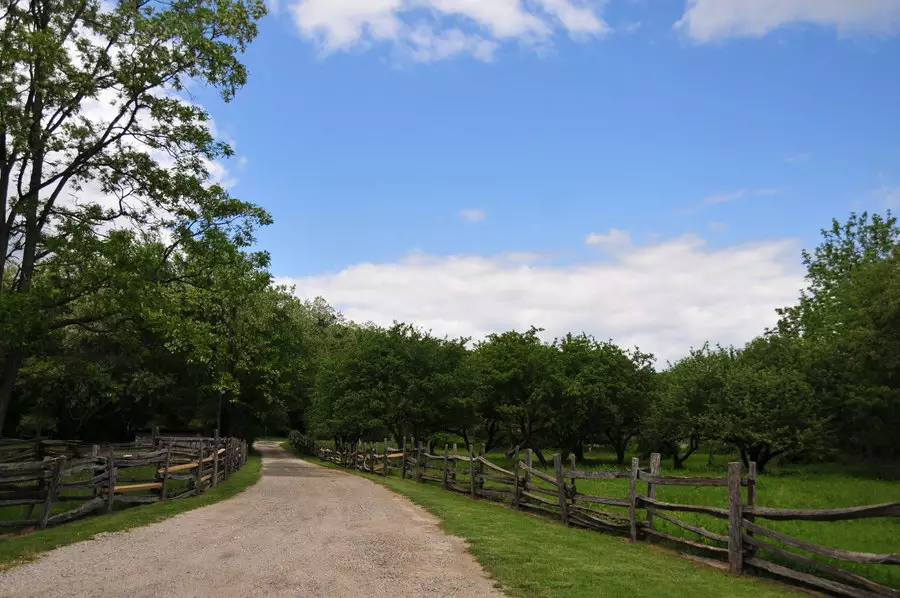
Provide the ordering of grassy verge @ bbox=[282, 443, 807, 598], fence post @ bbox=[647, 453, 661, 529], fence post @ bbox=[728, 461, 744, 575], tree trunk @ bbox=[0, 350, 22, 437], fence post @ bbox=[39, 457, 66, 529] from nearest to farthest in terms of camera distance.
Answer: grassy verge @ bbox=[282, 443, 807, 598]
fence post @ bbox=[728, 461, 744, 575]
fence post @ bbox=[39, 457, 66, 529]
fence post @ bbox=[647, 453, 661, 529]
tree trunk @ bbox=[0, 350, 22, 437]

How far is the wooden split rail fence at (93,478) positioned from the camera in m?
11.4

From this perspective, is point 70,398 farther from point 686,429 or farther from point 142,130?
point 686,429

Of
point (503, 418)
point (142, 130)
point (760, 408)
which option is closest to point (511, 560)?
point (142, 130)

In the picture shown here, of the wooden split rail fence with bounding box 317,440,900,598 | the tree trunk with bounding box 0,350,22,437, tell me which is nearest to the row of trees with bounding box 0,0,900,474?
the tree trunk with bounding box 0,350,22,437

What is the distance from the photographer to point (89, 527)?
11.5 metres

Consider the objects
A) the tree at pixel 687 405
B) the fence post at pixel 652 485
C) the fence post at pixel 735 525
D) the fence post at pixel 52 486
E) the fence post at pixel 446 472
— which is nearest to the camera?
the fence post at pixel 735 525

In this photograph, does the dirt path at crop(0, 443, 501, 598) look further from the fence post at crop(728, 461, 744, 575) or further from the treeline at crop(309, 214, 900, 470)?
the treeline at crop(309, 214, 900, 470)

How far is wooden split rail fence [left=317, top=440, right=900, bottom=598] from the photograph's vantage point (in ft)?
24.2

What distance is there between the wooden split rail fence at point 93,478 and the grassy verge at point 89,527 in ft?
1.31

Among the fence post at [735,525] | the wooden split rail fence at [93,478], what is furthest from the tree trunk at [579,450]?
the fence post at [735,525]

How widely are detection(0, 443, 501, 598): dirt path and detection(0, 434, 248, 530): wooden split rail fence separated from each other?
160cm

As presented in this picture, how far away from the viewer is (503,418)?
134ft

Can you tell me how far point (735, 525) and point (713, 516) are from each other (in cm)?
190

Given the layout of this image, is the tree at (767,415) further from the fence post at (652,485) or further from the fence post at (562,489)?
the fence post at (652,485)
